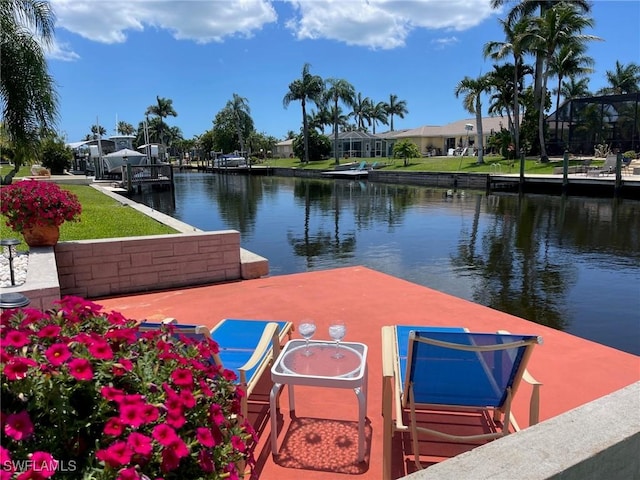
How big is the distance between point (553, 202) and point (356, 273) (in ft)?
61.7

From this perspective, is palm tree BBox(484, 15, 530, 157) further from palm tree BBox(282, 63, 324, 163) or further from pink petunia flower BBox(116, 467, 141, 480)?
pink petunia flower BBox(116, 467, 141, 480)

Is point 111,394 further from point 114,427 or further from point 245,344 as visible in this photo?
point 245,344

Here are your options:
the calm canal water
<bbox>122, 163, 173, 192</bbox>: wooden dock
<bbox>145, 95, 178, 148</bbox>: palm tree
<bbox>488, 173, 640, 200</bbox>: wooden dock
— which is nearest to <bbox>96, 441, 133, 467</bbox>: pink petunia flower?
the calm canal water

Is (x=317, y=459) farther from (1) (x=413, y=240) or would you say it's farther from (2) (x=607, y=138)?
(2) (x=607, y=138)

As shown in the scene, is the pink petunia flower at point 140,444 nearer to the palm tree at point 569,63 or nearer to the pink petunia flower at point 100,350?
the pink petunia flower at point 100,350

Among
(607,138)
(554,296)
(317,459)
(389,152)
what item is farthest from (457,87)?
(317,459)

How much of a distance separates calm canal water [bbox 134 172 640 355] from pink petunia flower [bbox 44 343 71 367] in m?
6.49

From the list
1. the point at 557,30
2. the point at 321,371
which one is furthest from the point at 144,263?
the point at 557,30

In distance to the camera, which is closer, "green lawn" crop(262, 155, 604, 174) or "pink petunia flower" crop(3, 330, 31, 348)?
"pink petunia flower" crop(3, 330, 31, 348)

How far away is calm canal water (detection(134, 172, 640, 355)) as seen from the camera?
789cm

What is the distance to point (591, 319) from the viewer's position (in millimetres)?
7055

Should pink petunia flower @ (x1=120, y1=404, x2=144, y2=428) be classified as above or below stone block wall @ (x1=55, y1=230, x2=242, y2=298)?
above

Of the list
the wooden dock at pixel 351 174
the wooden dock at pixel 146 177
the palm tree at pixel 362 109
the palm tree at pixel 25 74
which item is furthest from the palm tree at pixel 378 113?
the palm tree at pixel 25 74

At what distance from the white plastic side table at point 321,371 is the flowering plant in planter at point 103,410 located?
47.1 inches
